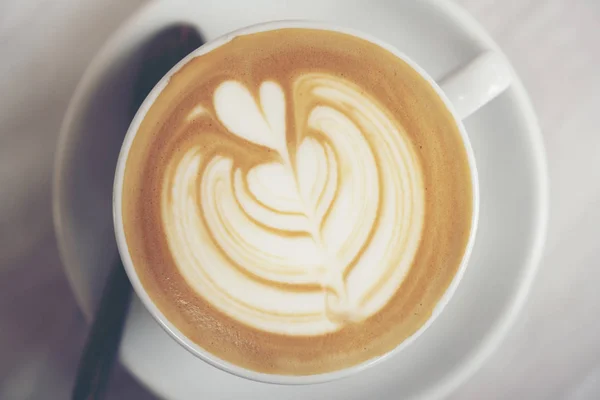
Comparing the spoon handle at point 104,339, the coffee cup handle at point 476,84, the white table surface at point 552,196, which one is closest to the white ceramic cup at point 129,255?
the coffee cup handle at point 476,84

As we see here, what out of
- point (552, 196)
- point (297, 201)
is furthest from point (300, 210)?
point (552, 196)

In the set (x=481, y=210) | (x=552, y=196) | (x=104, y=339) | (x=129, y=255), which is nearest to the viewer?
(x=129, y=255)

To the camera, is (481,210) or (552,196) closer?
(481,210)

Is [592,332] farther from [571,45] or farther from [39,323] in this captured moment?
[39,323]

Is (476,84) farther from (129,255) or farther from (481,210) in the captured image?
(129,255)

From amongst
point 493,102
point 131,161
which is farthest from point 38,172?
point 493,102

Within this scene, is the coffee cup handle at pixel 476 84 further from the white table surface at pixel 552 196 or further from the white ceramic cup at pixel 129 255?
the white table surface at pixel 552 196
